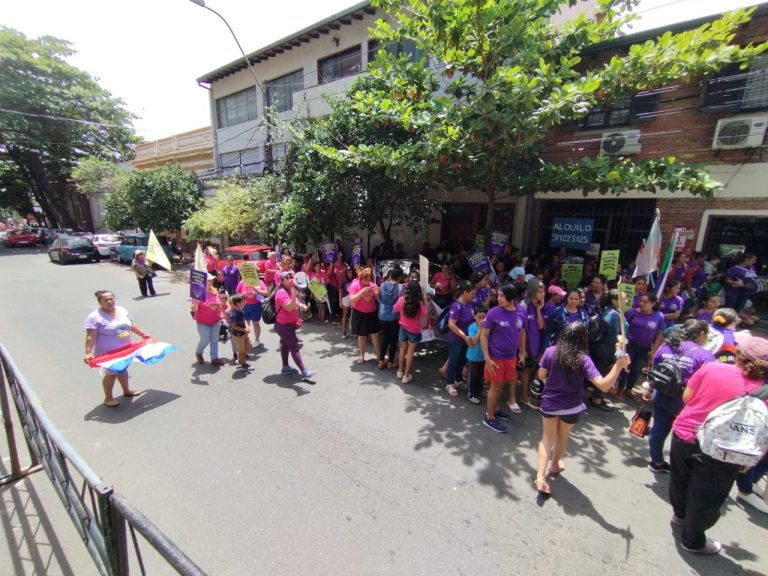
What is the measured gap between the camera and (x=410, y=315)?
547 cm

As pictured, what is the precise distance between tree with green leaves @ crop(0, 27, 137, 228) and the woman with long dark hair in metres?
30.1

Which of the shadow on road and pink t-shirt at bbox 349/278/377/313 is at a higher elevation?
pink t-shirt at bbox 349/278/377/313

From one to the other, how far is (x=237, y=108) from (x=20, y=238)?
880 inches

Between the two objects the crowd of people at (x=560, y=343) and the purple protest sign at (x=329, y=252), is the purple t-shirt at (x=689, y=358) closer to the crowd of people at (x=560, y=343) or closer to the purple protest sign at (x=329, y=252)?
the crowd of people at (x=560, y=343)

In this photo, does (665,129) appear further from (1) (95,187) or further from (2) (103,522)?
(1) (95,187)

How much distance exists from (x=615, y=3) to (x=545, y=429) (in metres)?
6.45

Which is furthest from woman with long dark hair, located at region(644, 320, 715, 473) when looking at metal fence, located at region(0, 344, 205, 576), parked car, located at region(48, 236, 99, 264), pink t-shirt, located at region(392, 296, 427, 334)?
parked car, located at region(48, 236, 99, 264)

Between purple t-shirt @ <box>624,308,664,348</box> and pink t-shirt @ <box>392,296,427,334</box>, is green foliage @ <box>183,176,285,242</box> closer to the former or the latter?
pink t-shirt @ <box>392,296,427,334</box>

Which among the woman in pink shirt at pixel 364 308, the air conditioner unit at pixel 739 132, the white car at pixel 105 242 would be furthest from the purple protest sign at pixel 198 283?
the white car at pixel 105 242

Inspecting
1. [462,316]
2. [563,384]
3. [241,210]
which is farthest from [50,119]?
[563,384]

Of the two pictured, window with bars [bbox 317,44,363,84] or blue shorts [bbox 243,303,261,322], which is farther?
window with bars [bbox 317,44,363,84]

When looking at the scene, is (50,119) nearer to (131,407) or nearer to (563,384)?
(131,407)

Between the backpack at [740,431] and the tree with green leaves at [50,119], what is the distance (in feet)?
100

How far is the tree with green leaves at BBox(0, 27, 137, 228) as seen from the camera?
22.4 metres
